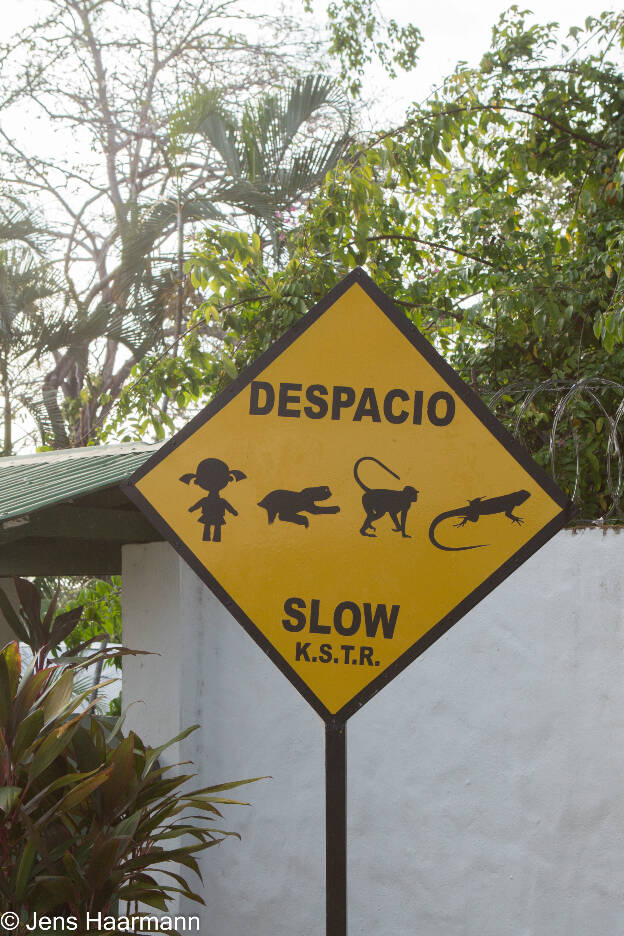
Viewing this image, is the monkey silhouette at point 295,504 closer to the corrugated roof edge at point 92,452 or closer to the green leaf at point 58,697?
the green leaf at point 58,697

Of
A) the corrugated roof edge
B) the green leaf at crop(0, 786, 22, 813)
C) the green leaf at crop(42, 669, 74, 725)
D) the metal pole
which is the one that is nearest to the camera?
the metal pole

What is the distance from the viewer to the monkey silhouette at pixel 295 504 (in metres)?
1.88

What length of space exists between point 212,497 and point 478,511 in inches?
20.9

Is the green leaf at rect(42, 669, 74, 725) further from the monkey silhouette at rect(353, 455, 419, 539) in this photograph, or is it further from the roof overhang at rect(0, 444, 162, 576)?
the monkey silhouette at rect(353, 455, 419, 539)

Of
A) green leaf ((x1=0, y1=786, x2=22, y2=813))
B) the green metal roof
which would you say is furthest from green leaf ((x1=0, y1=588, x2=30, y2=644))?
green leaf ((x1=0, y1=786, x2=22, y2=813))

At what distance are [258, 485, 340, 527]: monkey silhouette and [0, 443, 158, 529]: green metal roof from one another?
4.68 feet

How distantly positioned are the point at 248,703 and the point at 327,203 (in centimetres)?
323

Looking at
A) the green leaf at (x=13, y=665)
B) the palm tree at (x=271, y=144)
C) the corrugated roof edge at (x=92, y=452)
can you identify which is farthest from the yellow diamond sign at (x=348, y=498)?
the palm tree at (x=271, y=144)

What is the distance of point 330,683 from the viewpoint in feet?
6.07

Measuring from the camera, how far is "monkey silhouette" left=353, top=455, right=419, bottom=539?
6.13 ft

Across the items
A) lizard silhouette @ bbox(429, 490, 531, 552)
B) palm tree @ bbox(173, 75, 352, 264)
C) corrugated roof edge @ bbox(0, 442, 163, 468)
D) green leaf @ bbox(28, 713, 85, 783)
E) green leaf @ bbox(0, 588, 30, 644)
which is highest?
palm tree @ bbox(173, 75, 352, 264)

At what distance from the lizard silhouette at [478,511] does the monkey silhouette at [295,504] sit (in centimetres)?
21

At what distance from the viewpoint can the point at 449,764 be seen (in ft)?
12.4

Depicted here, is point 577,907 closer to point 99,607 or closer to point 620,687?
point 620,687
